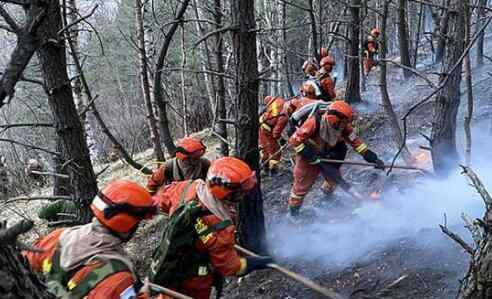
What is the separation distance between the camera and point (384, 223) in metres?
6.14

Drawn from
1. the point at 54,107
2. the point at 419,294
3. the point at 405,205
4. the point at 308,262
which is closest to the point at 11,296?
the point at 54,107

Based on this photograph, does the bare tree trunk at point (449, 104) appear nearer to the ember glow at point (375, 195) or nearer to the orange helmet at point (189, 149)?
the ember glow at point (375, 195)

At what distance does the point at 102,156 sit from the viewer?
17500 millimetres

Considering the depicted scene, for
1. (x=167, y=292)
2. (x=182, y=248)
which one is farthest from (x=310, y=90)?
(x=167, y=292)

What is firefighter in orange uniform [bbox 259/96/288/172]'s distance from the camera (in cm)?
850

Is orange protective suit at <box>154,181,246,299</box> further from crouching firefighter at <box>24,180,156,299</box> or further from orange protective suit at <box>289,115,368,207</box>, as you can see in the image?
orange protective suit at <box>289,115,368,207</box>

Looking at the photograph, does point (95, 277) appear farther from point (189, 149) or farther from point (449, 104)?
point (449, 104)

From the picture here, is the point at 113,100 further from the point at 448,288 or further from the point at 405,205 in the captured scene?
the point at 448,288

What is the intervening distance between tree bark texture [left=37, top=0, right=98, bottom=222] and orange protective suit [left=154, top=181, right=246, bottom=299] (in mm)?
735

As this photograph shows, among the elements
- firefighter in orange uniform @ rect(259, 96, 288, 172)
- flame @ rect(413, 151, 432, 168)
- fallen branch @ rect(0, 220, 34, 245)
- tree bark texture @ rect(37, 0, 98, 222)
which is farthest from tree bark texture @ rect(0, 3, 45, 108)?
firefighter in orange uniform @ rect(259, 96, 288, 172)

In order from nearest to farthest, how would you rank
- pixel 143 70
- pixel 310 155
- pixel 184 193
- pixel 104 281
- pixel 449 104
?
pixel 104 281 < pixel 184 193 < pixel 449 104 < pixel 310 155 < pixel 143 70

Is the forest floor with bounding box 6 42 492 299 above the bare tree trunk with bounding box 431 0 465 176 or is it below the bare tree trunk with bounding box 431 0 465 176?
below

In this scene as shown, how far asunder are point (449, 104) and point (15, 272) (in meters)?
4.93

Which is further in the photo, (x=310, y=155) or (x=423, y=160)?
(x=423, y=160)
